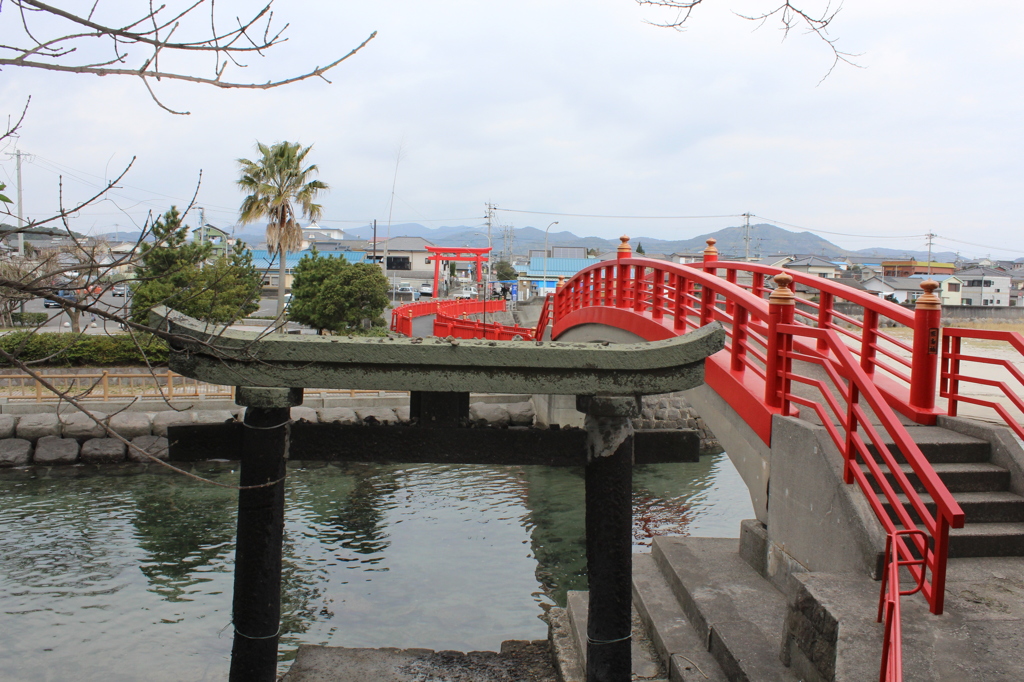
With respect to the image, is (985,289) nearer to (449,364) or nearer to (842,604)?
(842,604)

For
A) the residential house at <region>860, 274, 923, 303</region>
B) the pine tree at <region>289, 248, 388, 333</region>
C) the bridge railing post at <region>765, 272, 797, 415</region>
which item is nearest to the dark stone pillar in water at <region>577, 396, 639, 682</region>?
the bridge railing post at <region>765, 272, 797, 415</region>

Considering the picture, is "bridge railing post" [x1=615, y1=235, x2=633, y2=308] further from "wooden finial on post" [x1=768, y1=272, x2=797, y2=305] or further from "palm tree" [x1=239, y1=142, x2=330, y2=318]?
"palm tree" [x1=239, y1=142, x2=330, y2=318]

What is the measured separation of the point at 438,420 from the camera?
16.0ft

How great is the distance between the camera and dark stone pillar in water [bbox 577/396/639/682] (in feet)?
15.4

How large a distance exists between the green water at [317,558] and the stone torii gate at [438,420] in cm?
336

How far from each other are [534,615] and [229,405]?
11.2 meters

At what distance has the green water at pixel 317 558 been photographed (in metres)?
7.83

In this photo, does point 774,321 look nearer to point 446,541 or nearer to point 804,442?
point 804,442

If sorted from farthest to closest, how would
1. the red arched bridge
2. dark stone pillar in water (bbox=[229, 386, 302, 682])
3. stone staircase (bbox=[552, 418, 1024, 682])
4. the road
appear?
dark stone pillar in water (bbox=[229, 386, 302, 682])
the red arched bridge
stone staircase (bbox=[552, 418, 1024, 682])
the road

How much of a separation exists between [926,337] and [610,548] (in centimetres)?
298

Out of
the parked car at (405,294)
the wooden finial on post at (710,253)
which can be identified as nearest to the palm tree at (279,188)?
the wooden finial on post at (710,253)

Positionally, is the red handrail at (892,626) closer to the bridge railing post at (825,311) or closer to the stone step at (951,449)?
the stone step at (951,449)

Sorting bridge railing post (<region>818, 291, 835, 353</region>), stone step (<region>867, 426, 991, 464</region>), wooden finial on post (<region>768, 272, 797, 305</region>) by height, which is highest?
wooden finial on post (<region>768, 272, 797, 305</region>)

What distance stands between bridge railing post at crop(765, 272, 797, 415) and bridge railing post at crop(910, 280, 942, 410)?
2.97ft
